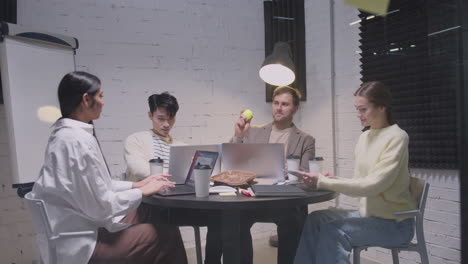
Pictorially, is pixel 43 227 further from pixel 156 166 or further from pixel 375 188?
pixel 375 188

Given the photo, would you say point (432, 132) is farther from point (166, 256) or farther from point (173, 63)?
point (173, 63)

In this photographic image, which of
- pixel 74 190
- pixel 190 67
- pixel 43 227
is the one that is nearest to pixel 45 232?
pixel 43 227

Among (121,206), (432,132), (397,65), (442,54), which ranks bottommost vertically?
(121,206)

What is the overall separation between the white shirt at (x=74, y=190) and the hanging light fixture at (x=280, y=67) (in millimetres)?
1619

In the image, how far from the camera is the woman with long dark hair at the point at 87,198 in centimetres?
157

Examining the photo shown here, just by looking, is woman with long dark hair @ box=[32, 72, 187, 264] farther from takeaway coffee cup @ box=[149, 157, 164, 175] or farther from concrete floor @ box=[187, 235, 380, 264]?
concrete floor @ box=[187, 235, 380, 264]

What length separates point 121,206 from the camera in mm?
1710

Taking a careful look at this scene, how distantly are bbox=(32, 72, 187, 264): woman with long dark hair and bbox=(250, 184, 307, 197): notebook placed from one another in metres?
0.46

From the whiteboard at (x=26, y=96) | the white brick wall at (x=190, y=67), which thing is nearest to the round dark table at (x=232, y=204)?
the whiteboard at (x=26, y=96)

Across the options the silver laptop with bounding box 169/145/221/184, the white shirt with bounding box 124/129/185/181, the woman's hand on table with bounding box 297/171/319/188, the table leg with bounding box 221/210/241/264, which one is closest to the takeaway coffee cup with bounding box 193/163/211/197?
the table leg with bounding box 221/210/241/264

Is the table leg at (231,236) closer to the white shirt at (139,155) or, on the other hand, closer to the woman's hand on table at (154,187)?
the woman's hand on table at (154,187)

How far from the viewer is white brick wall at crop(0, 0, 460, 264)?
3.09 meters

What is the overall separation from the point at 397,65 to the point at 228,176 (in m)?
1.55

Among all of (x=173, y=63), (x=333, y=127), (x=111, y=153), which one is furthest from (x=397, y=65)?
(x=111, y=153)
